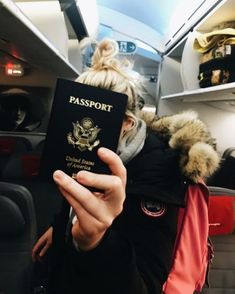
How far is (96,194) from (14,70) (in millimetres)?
2986

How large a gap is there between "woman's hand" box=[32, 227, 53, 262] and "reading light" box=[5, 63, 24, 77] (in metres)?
2.27

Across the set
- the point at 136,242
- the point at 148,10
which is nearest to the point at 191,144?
the point at 136,242

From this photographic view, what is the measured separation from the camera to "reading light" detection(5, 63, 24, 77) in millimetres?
3186

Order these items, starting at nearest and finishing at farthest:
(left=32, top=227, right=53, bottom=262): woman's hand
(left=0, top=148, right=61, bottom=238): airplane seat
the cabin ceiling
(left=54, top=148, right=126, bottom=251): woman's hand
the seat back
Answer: (left=54, top=148, right=126, bottom=251): woman's hand < the seat back < (left=32, top=227, right=53, bottom=262): woman's hand < (left=0, top=148, right=61, bottom=238): airplane seat < the cabin ceiling

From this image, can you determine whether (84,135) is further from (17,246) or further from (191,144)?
(17,246)

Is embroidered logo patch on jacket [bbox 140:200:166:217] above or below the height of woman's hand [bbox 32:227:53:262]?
above

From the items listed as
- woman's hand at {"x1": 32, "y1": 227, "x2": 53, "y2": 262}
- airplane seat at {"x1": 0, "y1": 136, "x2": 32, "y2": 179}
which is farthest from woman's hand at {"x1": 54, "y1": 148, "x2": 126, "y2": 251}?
airplane seat at {"x1": 0, "y1": 136, "x2": 32, "y2": 179}

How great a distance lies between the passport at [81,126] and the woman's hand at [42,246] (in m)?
0.70

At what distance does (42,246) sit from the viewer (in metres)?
1.29

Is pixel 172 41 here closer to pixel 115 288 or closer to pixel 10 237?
pixel 10 237

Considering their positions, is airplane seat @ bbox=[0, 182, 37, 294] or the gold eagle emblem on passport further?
airplane seat @ bbox=[0, 182, 37, 294]

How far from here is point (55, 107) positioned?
0.56m

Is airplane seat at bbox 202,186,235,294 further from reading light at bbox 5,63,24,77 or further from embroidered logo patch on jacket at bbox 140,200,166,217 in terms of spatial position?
reading light at bbox 5,63,24,77

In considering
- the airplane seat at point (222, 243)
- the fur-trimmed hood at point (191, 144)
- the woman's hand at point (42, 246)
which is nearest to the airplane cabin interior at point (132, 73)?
the airplane seat at point (222, 243)
